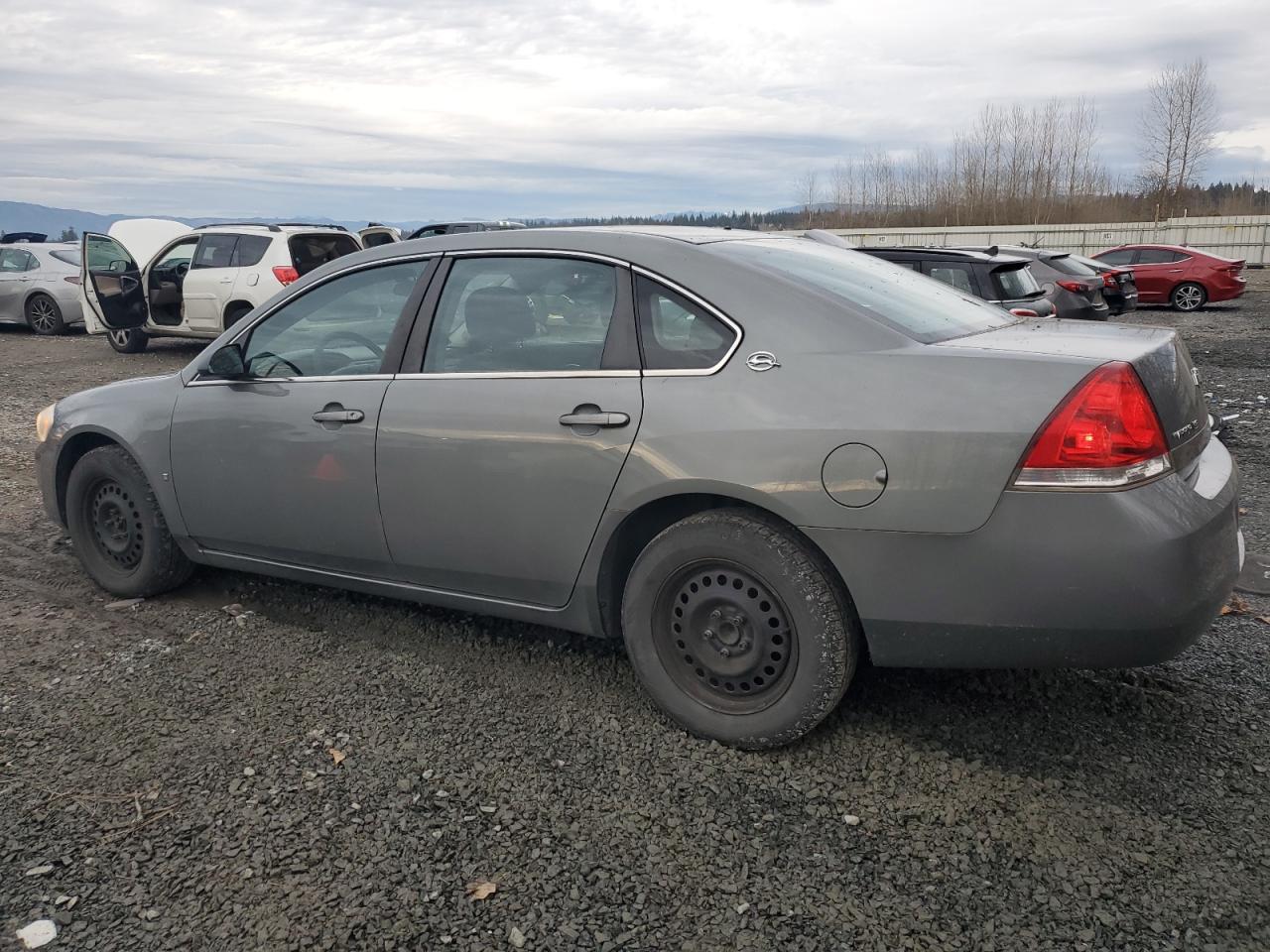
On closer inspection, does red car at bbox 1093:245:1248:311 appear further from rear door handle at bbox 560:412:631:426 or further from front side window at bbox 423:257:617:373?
rear door handle at bbox 560:412:631:426

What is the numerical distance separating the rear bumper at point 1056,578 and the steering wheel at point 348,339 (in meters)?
1.84

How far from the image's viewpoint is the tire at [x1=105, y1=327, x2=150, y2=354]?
14.9 meters

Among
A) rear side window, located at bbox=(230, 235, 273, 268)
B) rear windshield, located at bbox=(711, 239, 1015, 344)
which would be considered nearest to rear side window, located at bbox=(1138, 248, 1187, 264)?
rear side window, located at bbox=(230, 235, 273, 268)

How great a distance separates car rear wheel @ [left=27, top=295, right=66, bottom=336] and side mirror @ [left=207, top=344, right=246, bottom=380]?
53.2 feet

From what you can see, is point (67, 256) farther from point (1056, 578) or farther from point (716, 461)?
point (1056, 578)

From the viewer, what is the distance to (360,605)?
14.8 feet

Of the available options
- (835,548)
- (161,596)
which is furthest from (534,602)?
(161,596)

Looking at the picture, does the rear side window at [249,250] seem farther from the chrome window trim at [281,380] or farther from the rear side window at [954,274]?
the chrome window trim at [281,380]

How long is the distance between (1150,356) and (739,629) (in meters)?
1.37

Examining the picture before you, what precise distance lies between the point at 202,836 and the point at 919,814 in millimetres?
1929

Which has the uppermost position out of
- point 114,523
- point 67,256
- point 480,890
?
point 67,256

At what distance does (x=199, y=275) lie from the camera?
1354 centimetres

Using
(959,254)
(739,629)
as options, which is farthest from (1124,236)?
(739,629)

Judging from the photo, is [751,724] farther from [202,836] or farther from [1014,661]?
[202,836]
